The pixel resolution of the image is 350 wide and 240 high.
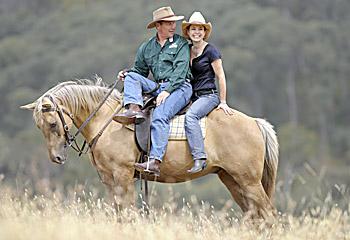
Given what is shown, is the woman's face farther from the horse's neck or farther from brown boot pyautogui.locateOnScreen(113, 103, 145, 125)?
the horse's neck

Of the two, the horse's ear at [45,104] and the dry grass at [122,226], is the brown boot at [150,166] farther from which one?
the horse's ear at [45,104]

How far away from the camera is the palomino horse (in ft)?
29.5

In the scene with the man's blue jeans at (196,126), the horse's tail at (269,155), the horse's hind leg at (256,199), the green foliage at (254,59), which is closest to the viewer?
the man's blue jeans at (196,126)

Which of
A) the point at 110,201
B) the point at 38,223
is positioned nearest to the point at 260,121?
the point at 110,201

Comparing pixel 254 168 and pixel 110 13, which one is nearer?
pixel 254 168

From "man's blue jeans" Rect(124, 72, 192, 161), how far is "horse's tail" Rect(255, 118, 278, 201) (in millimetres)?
985

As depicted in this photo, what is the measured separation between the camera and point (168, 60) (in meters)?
9.11

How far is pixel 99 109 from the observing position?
30.5 feet

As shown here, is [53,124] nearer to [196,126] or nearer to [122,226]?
[196,126]

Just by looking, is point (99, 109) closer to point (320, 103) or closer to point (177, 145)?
point (177, 145)

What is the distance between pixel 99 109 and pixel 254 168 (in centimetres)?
183

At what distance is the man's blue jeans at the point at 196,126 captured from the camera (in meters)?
9.00

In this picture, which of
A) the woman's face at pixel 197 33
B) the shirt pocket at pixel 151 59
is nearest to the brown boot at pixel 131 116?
the shirt pocket at pixel 151 59

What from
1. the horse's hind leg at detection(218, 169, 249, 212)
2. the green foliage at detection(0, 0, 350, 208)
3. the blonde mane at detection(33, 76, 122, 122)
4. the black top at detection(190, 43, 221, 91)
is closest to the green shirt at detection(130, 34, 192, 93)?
the black top at detection(190, 43, 221, 91)
